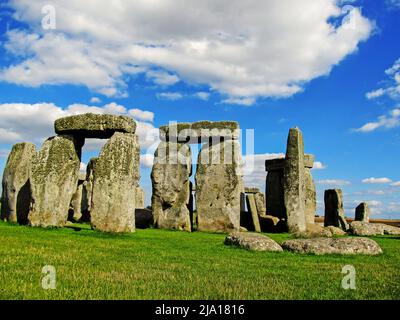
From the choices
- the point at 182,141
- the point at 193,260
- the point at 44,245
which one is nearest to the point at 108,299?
the point at 193,260

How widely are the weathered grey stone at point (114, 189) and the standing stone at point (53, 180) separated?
4.63 ft

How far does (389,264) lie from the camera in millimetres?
9039

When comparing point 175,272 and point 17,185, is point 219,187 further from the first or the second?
point 175,272

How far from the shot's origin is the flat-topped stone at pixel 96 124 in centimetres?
1440

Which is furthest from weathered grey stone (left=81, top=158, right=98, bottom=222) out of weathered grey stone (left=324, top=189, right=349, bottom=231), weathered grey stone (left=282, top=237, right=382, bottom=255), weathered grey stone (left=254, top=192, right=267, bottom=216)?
weathered grey stone (left=282, top=237, right=382, bottom=255)

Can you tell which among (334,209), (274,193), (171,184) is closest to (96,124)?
(171,184)

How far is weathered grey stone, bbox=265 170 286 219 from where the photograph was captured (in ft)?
78.7

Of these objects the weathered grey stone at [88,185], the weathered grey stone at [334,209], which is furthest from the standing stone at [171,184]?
the weathered grey stone at [334,209]

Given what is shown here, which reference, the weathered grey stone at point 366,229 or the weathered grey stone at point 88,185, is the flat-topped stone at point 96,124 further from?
the weathered grey stone at point 366,229

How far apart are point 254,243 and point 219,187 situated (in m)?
8.28

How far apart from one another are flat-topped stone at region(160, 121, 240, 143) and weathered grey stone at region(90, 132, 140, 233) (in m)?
5.55

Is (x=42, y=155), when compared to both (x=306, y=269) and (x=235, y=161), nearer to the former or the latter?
(x=235, y=161)

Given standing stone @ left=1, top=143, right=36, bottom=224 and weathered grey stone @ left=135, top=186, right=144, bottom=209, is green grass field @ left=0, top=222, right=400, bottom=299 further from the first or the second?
weathered grey stone @ left=135, top=186, right=144, bottom=209
